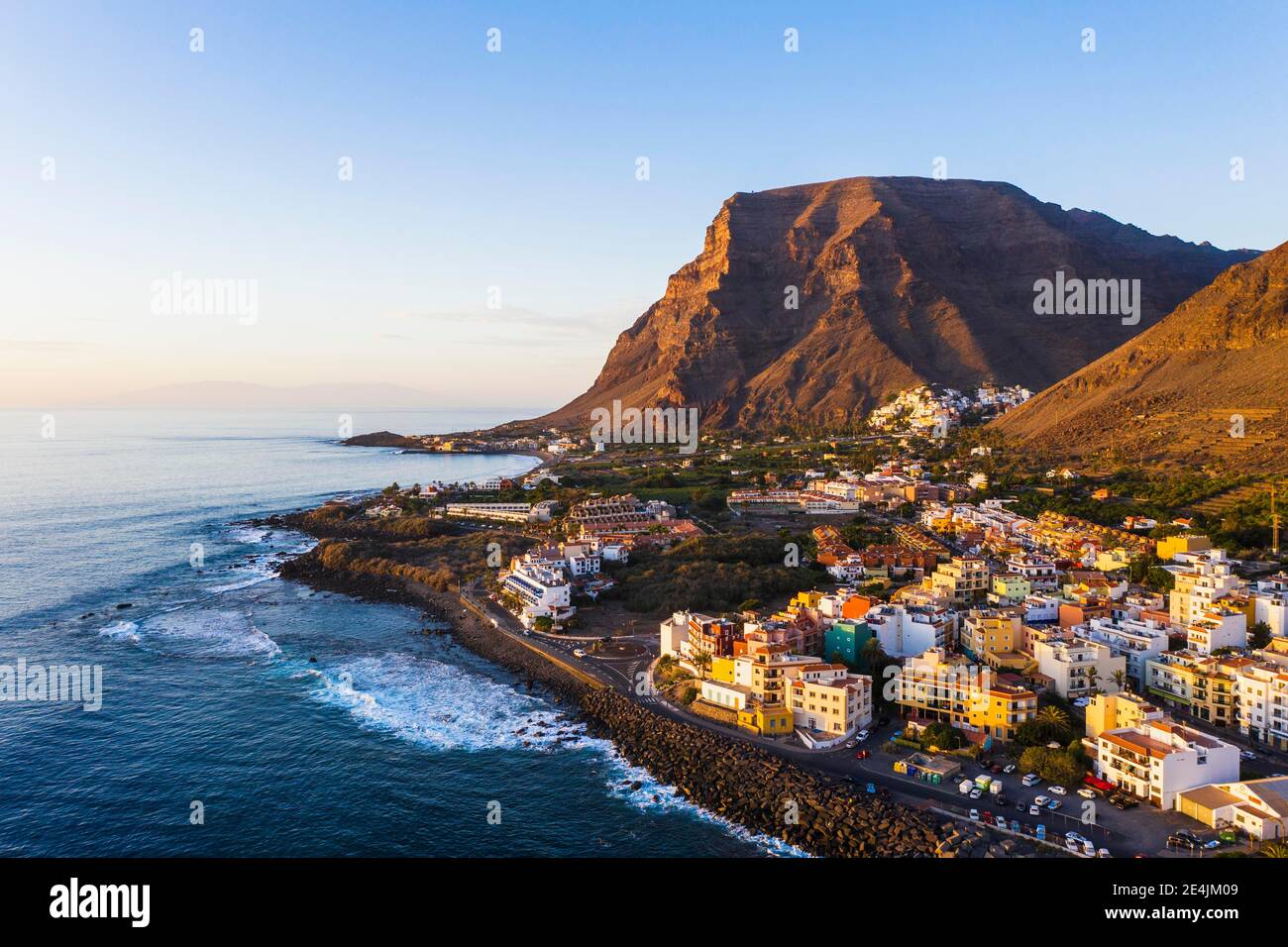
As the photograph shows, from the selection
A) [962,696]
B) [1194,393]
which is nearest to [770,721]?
[962,696]

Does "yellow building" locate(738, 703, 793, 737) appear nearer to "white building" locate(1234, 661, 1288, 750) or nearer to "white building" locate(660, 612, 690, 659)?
"white building" locate(660, 612, 690, 659)

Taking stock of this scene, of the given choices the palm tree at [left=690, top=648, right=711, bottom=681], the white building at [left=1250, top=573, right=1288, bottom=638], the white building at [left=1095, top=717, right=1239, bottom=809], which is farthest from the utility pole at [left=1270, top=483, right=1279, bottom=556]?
the palm tree at [left=690, top=648, right=711, bottom=681]

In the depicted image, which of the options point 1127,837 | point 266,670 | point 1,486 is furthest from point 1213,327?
point 1,486

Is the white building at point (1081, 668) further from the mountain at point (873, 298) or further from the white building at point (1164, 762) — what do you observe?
the mountain at point (873, 298)

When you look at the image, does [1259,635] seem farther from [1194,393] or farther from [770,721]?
[1194,393]

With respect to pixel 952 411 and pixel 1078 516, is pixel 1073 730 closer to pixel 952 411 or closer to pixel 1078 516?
pixel 1078 516

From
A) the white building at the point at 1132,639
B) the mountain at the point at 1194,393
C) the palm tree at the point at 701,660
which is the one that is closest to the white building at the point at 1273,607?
the white building at the point at 1132,639
